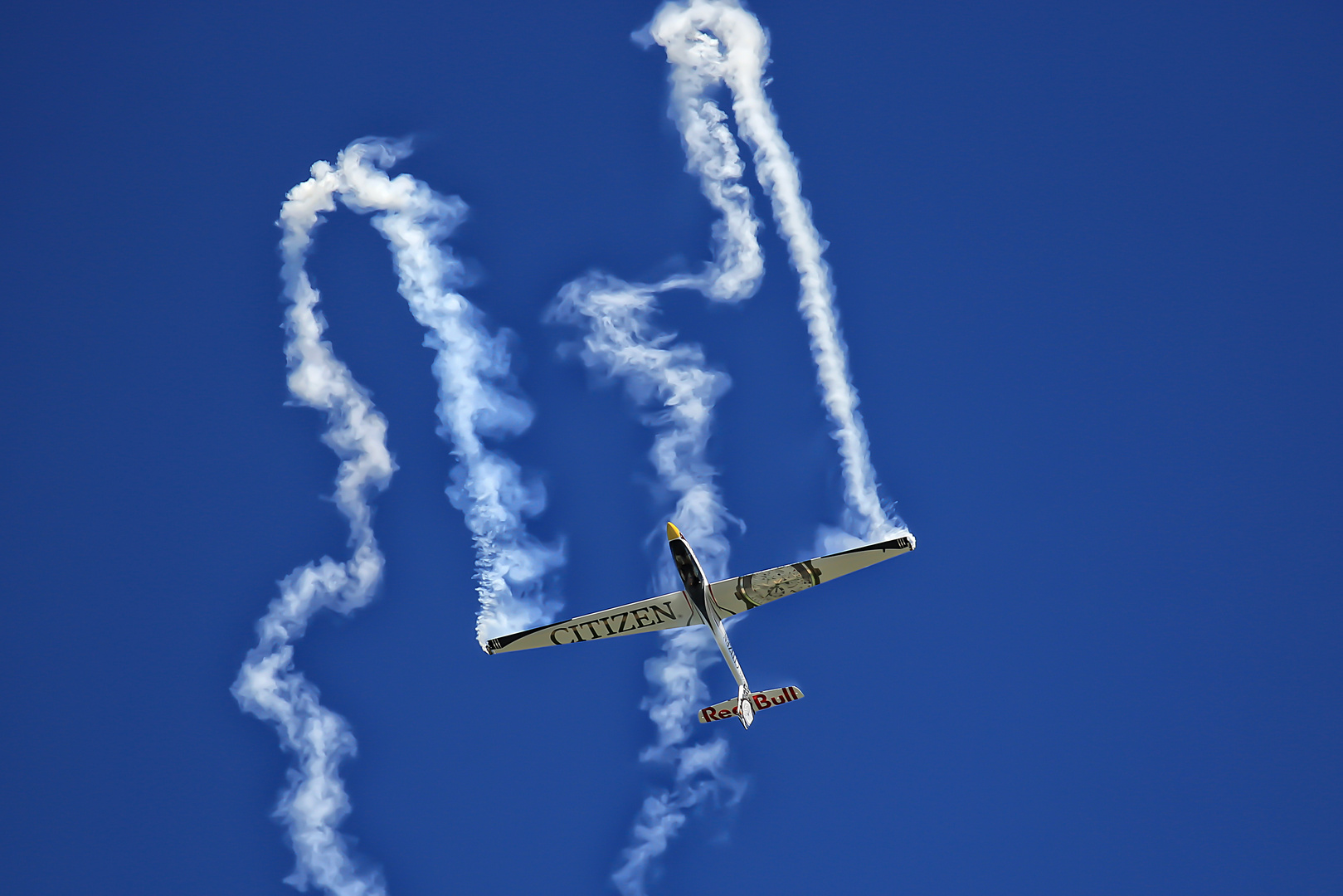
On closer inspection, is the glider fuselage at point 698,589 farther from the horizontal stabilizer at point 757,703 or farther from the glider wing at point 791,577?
the horizontal stabilizer at point 757,703

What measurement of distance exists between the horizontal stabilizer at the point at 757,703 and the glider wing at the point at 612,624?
2.99 m

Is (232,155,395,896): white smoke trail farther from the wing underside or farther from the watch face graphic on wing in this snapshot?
the watch face graphic on wing

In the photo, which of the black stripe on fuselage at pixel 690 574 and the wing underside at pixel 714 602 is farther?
the black stripe on fuselage at pixel 690 574

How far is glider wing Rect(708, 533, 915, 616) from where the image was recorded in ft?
117

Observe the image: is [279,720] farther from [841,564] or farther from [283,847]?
[841,564]

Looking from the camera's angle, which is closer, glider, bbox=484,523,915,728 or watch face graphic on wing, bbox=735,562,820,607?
glider, bbox=484,523,915,728

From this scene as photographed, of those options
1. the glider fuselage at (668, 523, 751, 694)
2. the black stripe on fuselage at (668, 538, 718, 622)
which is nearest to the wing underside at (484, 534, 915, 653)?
the glider fuselage at (668, 523, 751, 694)

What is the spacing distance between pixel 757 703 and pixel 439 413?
47.2ft

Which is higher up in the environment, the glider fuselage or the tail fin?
the glider fuselage

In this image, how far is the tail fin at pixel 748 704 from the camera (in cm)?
3809

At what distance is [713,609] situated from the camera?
37594 mm

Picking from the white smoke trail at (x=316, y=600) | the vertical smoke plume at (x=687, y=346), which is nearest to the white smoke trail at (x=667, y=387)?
the vertical smoke plume at (x=687, y=346)

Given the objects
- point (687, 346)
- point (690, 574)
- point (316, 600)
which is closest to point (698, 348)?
point (687, 346)

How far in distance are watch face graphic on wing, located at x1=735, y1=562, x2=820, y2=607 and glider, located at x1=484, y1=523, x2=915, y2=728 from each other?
3 cm
